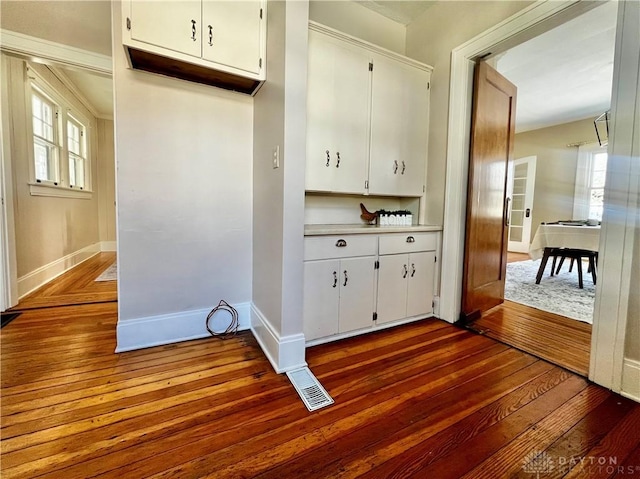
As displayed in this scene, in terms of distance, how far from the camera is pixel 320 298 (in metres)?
1.93

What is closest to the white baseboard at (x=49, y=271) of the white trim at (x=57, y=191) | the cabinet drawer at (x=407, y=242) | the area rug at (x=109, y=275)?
the area rug at (x=109, y=275)

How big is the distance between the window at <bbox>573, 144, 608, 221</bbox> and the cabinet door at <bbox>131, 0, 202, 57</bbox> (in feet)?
23.1

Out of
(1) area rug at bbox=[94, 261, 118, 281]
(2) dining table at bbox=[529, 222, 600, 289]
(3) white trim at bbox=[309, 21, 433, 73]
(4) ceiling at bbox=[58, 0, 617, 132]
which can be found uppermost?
(4) ceiling at bbox=[58, 0, 617, 132]

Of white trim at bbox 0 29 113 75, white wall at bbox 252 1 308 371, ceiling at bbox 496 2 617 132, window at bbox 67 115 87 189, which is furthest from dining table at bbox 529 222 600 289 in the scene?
window at bbox 67 115 87 189

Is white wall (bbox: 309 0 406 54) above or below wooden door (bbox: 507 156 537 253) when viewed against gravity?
above

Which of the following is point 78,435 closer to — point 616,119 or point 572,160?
point 616,119

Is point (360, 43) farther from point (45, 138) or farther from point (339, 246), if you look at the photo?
point (45, 138)

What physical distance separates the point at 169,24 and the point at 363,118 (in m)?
1.40

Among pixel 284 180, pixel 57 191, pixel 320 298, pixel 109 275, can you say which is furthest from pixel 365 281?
pixel 57 191

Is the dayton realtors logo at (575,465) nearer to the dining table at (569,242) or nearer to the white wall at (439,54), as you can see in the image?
the white wall at (439,54)

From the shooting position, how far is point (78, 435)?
1164mm

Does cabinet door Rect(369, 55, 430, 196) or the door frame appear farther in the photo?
cabinet door Rect(369, 55, 430, 196)

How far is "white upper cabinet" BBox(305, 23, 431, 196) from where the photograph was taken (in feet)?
6.69

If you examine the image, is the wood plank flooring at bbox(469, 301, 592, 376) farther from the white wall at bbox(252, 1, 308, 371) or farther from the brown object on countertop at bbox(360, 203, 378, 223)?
the white wall at bbox(252, 1, 308, 371)
